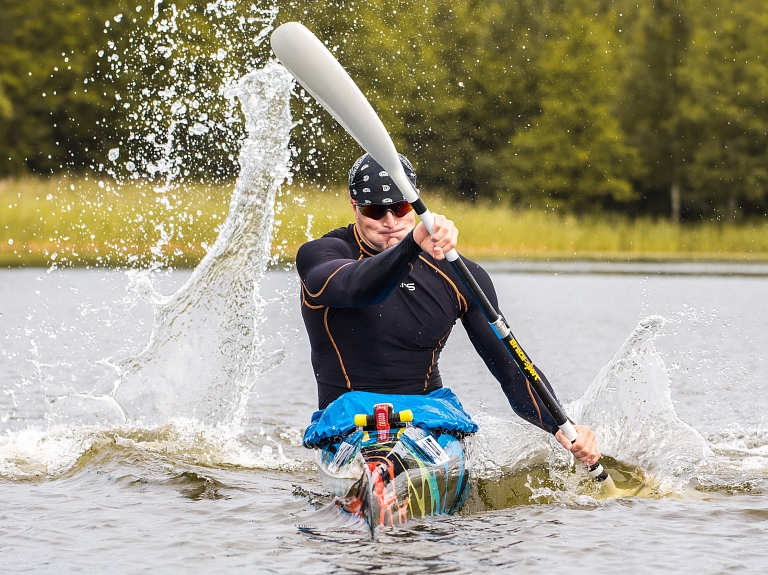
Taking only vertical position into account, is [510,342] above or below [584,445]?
above

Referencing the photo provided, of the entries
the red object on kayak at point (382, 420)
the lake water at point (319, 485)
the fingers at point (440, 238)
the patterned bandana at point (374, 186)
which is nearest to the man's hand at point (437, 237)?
the fingers at point (440, 238)

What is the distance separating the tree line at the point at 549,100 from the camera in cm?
3422

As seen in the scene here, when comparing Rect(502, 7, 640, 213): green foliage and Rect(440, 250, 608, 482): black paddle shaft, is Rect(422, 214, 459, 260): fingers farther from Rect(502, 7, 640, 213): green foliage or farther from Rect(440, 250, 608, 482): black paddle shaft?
A: Rect(502, 7, 640, 213): green foliage

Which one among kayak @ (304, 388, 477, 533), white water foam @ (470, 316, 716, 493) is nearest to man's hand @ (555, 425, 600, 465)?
kayak @ (304, 388, 477, 533)

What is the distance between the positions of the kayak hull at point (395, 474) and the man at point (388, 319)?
0.29 metres

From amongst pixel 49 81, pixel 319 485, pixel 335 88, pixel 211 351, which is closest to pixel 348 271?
pixel 335 88

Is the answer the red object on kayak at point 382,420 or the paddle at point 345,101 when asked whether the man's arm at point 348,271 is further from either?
the red object on kayak at point 382,420

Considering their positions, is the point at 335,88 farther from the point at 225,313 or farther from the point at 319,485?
the point at 225,313

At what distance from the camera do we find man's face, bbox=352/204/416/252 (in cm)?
509

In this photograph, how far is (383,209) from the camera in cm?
505

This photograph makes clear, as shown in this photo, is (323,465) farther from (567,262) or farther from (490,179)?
(490,179)

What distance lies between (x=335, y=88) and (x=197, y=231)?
1682 centimetres

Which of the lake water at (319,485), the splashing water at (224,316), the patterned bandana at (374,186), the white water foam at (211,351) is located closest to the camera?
the lake water at (319,485)

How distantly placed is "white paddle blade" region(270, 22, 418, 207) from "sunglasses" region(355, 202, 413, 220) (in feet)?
1.06
